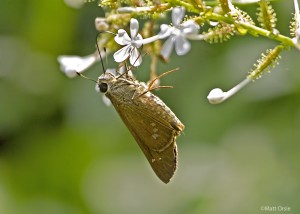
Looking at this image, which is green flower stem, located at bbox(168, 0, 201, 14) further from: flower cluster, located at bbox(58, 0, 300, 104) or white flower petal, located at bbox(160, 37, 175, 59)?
white flower petal, located at bbox(160, 37, 175, 59)

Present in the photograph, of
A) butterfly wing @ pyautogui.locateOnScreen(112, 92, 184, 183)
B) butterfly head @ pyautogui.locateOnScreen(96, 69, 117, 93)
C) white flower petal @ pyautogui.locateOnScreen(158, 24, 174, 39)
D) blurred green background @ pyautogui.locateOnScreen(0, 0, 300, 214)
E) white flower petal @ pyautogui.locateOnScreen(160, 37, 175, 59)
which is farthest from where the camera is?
blurred green background @ pyautogui.locateOnScreen(0, 0, 300, 214)

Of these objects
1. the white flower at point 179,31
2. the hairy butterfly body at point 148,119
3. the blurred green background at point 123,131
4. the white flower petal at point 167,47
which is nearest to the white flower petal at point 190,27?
the white flower at point 179,31

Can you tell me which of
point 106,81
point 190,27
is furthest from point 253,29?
point 106,81

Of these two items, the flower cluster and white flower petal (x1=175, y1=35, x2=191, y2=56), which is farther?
white flower petal (x1=175, y1=35, x2=191, y2=56)

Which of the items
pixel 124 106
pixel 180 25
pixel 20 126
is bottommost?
pixel 20 126

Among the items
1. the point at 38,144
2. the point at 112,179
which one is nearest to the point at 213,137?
the point at 112,179

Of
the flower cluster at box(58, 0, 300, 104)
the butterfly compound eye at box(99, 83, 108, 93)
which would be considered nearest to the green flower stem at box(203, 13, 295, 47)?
the flower cluster at box(58, 0, 300, 104)

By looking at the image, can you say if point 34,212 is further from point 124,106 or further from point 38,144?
point 124,106
